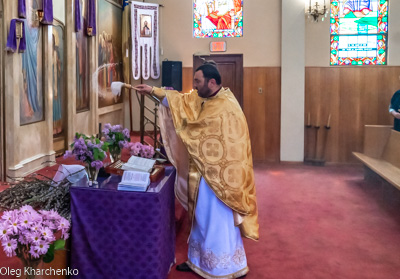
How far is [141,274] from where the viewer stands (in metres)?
3.34

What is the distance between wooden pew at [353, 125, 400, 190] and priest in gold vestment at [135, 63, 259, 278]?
3.66 meters

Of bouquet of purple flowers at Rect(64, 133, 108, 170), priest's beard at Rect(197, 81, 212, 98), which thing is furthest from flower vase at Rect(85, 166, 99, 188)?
priest's beard at Rect(197, 81, 212, 98)

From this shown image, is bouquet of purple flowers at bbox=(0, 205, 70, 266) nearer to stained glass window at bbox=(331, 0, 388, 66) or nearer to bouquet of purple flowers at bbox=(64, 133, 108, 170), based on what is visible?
bouquet of purple flowers at bbox=(64, 133, 108, 170)

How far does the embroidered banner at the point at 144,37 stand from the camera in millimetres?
10383

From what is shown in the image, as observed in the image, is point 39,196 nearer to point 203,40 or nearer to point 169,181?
point 169,181

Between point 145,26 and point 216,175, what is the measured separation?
7.48 metres

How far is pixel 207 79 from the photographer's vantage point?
3705 mm

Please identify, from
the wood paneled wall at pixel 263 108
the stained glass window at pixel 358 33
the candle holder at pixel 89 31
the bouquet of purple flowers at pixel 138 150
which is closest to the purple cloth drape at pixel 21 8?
the candle holder at pixel 89 31

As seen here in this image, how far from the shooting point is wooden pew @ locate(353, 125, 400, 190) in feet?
23.3

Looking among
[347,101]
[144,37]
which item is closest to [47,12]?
[144,37]

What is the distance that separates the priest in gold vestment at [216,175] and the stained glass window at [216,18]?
7.05 m

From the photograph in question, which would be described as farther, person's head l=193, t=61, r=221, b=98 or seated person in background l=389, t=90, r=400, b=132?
seated person in background l=389, t=90, r=400, b=132

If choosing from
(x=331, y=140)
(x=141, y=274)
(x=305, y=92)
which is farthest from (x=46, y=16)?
(x=331, y=140)

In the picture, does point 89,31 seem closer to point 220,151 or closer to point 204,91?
point 204,91
